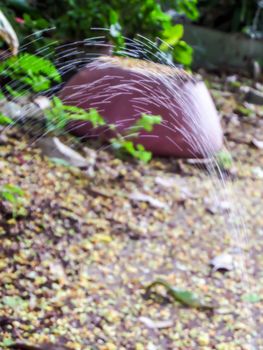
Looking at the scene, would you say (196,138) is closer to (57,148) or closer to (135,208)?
(135,208)

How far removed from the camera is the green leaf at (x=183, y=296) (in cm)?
180

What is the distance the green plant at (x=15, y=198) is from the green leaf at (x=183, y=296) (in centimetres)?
43

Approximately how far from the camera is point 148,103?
7.39 ft

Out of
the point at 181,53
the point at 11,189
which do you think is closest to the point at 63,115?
the point at 11,189

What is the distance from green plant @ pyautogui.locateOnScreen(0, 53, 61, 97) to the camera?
1.68 metres

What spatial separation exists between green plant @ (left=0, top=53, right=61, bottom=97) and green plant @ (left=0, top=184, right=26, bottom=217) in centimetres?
27

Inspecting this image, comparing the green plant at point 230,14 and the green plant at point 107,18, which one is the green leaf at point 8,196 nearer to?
the green plant at point 107,18

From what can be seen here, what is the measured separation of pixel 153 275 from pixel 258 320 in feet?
1.07

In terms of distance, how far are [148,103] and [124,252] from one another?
555 millimetres

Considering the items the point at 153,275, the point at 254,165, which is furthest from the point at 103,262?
the point at 254,165

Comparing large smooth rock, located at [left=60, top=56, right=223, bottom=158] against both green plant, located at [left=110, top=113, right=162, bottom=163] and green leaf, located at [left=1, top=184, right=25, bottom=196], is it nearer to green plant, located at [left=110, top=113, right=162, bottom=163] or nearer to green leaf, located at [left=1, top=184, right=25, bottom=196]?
green plant, located at [left=110, top=113, right=162, bottom=163]

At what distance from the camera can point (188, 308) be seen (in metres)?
1.79

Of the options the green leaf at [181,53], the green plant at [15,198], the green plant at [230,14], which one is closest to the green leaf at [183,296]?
the green plant at [15,198]

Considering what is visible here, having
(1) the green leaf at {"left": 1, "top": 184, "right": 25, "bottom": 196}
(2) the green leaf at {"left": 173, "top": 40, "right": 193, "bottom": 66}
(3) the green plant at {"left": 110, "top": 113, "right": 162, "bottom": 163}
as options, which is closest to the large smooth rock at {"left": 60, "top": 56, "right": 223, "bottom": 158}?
(3) the green plant at {"left": 110, "top": 113, "right": 162, "bottom": 163}
